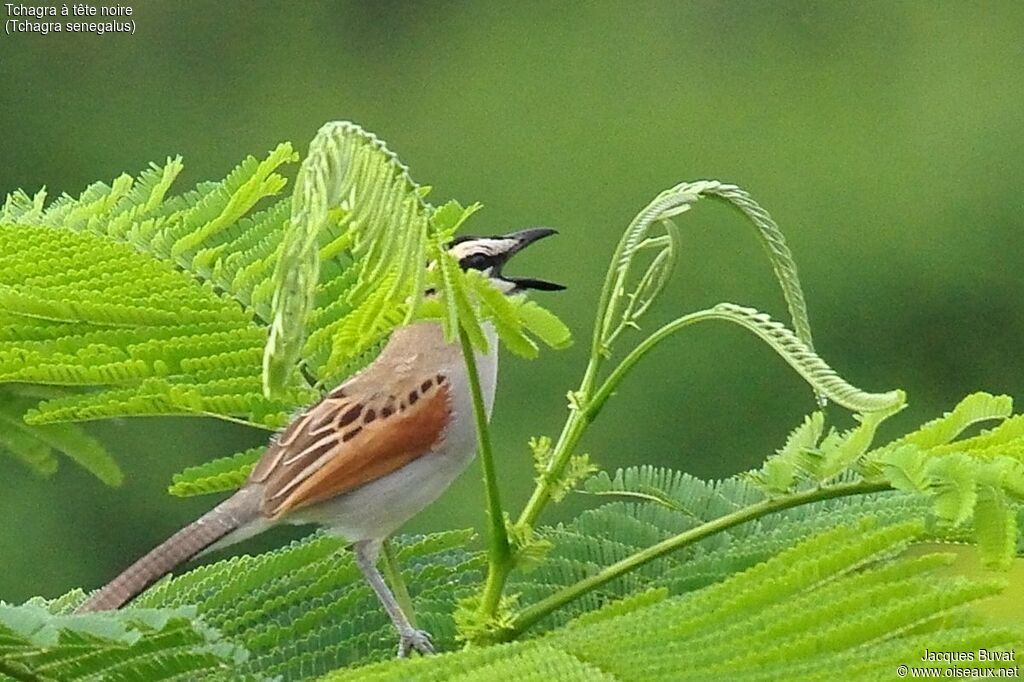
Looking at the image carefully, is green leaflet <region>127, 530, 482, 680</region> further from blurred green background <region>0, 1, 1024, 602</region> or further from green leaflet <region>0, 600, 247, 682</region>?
blurred green background <region>0, 1, 1024, 602</region>

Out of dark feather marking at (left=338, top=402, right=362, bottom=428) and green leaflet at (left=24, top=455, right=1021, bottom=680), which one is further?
dark feather marking at (left=338, top=402, right=362, bottom=428)

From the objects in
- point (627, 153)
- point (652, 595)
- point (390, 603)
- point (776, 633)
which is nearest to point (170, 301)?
point (390, 603)

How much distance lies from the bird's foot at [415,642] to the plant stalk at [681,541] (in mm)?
103

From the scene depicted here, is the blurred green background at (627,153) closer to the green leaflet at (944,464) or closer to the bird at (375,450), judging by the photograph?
the bird at (375,450)

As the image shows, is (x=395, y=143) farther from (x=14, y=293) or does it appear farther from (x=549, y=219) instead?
(x=14, y=293)

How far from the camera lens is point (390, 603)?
1901 millimetres

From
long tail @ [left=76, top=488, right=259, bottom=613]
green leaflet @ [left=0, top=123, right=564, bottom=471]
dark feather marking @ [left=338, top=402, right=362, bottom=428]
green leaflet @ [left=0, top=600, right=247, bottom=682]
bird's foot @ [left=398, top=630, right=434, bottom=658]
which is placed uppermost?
green leaflet @ [left=0, top=123, right=564, bottom=471]

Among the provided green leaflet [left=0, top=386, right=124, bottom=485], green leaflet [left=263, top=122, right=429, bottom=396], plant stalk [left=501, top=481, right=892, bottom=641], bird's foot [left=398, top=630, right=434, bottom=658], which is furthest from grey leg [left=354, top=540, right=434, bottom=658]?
green leaflet [left=263, top=122, right=429, bottom=396]

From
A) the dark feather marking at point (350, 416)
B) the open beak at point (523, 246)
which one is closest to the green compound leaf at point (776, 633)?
the dark feather marking at point (350, 416)

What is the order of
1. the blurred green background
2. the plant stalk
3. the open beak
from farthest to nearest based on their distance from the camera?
1. the blurred green background
2. the open beak
3. the plant stalk

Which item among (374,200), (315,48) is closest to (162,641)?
(374,200)

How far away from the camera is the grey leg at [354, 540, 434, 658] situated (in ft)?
5.83

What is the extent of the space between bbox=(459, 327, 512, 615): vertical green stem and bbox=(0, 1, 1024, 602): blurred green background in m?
5.63

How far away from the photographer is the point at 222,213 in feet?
6.81
